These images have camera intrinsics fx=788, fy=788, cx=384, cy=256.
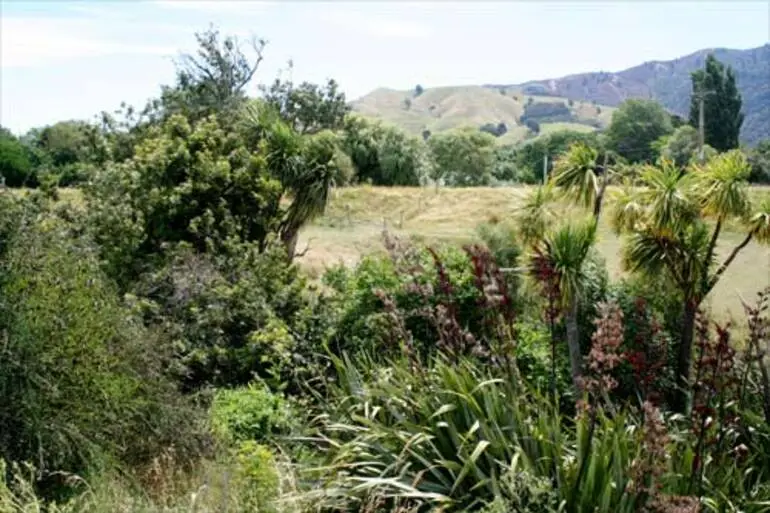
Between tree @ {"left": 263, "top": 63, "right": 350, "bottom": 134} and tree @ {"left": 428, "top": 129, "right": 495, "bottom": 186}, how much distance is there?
12.8 metres

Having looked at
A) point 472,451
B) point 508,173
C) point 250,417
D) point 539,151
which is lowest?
point 508,173

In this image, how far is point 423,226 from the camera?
29.5 meters

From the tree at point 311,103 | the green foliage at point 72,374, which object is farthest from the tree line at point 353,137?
the green foliage at point 72,374

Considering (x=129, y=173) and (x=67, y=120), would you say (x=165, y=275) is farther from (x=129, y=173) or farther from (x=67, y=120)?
(x=67, y=120)

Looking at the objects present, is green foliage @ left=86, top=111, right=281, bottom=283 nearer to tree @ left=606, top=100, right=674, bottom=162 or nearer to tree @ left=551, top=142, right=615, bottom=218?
tree @ left=551, top=142, right=615, bottom=218

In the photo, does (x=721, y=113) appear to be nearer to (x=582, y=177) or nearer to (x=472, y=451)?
(x=582, y=177)

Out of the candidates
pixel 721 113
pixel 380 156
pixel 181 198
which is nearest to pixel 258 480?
pixel 181 198

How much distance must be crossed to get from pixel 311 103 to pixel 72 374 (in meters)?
33.1

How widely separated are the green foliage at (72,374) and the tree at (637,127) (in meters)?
64.1

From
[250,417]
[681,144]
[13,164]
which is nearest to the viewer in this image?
[250,417]

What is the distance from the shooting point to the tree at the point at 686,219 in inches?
356

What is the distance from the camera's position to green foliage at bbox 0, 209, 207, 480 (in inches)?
216

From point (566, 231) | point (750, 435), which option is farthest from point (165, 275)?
point (750, 435)

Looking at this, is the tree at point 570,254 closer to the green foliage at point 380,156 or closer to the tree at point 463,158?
the green foliage at point 380,156
